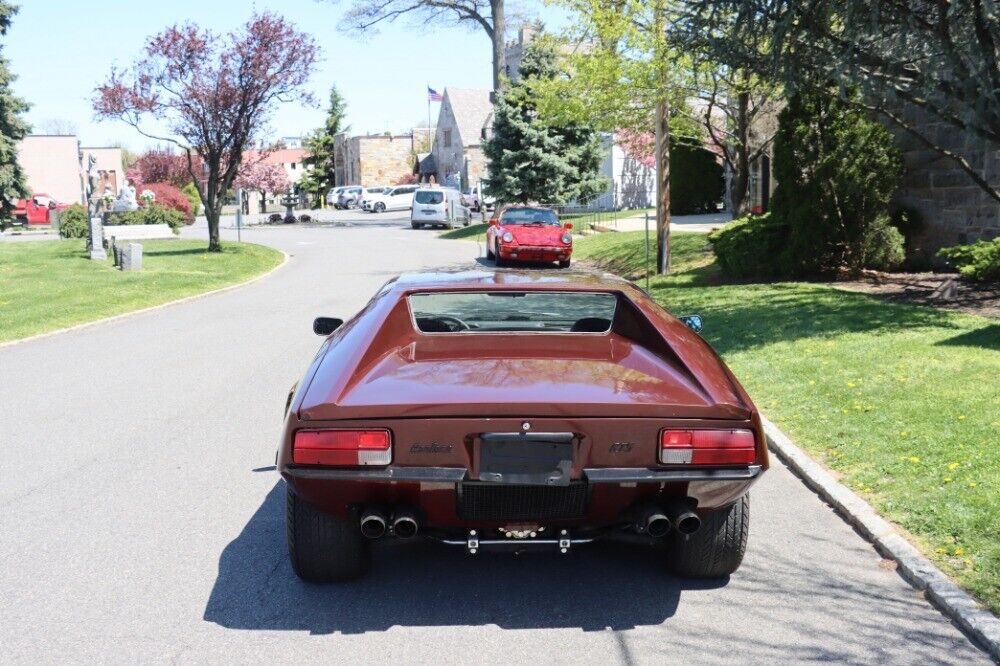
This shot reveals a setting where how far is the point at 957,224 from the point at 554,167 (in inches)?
1102

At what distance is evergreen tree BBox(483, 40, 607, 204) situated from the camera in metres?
42.8

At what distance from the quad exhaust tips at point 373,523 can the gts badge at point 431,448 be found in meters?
→ 0.29

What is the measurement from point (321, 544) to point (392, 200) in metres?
73.0

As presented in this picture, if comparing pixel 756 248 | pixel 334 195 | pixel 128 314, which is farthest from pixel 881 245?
pixel 334 195

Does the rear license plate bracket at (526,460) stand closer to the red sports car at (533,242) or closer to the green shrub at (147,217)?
the red sports car at (533,242)

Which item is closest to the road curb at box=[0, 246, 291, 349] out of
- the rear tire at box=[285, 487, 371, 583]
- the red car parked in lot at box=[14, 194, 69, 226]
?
the rear tire at box=[285, 487, 371, 583]

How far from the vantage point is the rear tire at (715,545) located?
4520 millimetres

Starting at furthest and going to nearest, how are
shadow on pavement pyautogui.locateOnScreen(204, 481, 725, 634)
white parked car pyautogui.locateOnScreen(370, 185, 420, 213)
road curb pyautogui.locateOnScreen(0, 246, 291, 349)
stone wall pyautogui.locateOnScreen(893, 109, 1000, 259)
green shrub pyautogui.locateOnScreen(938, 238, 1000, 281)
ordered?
white parked car pyautogui.locateOnScreen(370, 185, 420, 213)
stone wall pyautogui.locateOnScreen(893, 109, 1000, 259)
road curb pyautogui.locateOnScreen(0, 246, 291, 349)
green shrub pyautogui.locateOnScreen(938, 238, 1000, 281)
shadow on pavement pyautogui.locateOnScreen(204, 481, 725, 634)

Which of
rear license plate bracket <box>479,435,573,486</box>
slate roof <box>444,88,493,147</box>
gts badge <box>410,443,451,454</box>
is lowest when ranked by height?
rear license plate bracket <box>479,435,573,486</box>

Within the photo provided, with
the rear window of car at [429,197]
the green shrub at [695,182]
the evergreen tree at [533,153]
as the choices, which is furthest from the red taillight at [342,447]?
the rear window of car at [429,197]

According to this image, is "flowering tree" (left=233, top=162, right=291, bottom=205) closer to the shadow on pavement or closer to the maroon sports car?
the shadow on pavement

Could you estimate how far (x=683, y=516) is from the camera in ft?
13.2

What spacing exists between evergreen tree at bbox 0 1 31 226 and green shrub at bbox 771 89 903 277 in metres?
33.5

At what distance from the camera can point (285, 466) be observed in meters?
4.08
